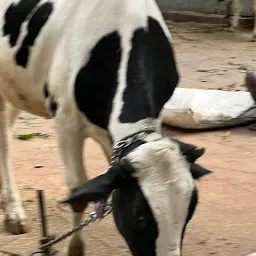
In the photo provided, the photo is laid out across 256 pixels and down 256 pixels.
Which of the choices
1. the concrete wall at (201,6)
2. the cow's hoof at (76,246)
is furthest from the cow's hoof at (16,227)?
the concrete wall at (201,6)

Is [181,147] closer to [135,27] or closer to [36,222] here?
[135,27]

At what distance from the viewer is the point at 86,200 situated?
112 inches

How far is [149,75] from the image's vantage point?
3.50 meters

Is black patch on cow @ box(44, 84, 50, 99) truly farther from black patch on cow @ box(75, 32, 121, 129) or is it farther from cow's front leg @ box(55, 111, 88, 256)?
black patch on cow @ box(75, 32, 121, 129)

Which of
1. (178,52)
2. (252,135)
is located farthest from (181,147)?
(178,52)

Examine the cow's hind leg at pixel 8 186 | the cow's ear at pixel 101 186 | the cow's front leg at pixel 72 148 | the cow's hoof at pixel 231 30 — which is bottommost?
the cow's hoof at pixel 231 30

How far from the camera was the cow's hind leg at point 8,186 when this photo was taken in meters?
4.74

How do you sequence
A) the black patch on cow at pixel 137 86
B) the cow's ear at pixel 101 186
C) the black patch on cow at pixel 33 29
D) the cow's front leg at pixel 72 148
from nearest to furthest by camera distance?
the cow's ear at pixel 101 186
the black patch on cow at pixel 137 86
the cow's front leg at pixel 72 148
the black patch on cow at pixel 33 29

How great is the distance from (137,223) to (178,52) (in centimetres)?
785

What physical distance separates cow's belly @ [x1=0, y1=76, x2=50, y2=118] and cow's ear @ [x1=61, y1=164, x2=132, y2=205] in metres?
1.28

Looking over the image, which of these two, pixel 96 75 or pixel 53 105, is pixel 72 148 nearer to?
pixel 53 105

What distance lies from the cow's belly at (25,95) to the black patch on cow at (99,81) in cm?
56

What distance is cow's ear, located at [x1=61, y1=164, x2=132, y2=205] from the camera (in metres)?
2.83

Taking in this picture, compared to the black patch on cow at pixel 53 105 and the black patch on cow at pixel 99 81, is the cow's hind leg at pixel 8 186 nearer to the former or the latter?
the black patch on cow at pixel 53 105
